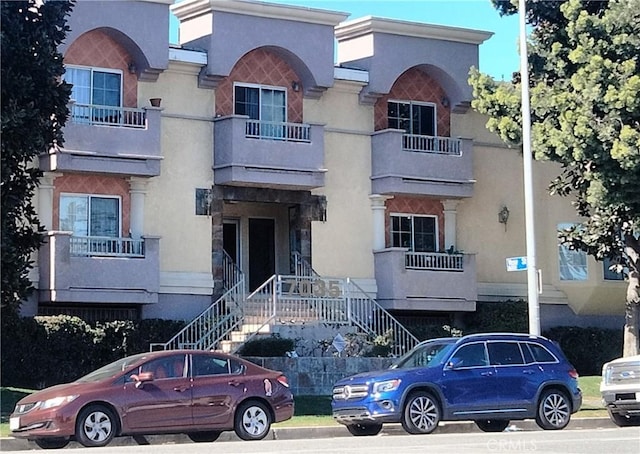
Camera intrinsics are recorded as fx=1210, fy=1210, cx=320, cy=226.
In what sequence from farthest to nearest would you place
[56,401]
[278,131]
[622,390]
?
[278,131] < [622,390] < [56,401]

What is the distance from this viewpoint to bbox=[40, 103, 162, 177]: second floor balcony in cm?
2744

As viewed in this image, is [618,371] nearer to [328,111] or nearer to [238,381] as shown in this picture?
A: [238,381]

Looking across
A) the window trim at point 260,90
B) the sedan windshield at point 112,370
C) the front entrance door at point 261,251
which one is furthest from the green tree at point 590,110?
the sedan windshield at point 112,370

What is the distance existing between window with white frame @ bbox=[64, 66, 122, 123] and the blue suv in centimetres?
1045

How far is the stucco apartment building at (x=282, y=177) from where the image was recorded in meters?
28.1

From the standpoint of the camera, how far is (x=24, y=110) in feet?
70.9

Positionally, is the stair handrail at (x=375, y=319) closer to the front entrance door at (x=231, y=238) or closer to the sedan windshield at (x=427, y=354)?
the front entrance door at (x=231, y=238)

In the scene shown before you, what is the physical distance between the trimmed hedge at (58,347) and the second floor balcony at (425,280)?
682cm

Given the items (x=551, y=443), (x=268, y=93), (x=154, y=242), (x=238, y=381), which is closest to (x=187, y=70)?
(x=268, y=93)

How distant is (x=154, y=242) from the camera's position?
2820 centimetres

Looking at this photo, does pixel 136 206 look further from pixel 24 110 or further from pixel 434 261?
pixel 434 261

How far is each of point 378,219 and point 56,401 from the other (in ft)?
50.8

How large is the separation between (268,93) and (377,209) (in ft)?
14.0

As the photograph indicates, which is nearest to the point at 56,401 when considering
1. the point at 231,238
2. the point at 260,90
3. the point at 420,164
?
the point at 231,238
